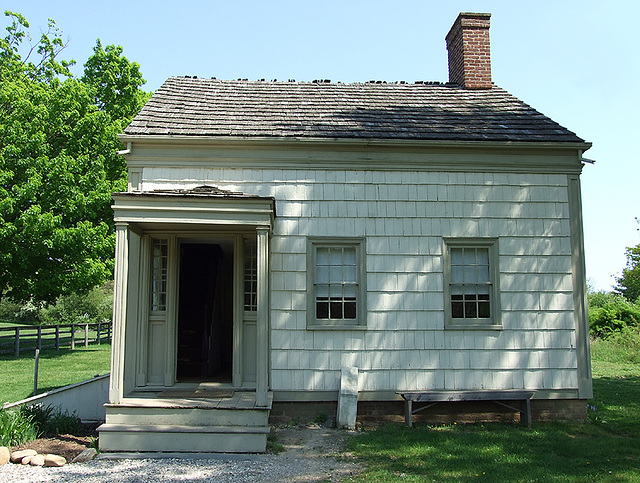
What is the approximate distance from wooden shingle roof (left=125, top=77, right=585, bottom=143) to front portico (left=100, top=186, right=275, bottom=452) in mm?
1408

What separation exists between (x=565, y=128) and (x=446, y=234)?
9.09 ft

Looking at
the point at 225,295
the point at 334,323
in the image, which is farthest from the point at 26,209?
the point at 334,323

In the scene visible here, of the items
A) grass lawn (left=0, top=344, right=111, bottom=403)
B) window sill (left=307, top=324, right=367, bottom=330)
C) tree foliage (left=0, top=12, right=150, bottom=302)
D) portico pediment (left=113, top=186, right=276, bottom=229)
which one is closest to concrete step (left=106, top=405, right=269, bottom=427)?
window sill (left=307, top=324, right=367, bottom=330)

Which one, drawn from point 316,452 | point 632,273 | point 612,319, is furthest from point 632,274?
point 316,452

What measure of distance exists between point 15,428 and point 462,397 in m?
6.06

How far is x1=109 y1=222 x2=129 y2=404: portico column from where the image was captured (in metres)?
7.02

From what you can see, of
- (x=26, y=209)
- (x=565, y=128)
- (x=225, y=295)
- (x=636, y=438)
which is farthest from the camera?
(x=26, y=209)

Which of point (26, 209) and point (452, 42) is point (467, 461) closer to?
point (452, 42)

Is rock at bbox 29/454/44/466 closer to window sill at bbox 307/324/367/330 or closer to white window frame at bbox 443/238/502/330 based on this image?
window sill at bbox 307/324/367/330

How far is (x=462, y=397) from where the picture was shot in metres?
8.10

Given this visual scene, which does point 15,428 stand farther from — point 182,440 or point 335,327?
point 335,327

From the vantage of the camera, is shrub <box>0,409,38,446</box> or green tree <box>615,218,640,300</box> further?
green tree <box>615,218,640,300</box>

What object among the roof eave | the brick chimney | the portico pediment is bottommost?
the portico pediment

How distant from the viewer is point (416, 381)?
8.42 m
